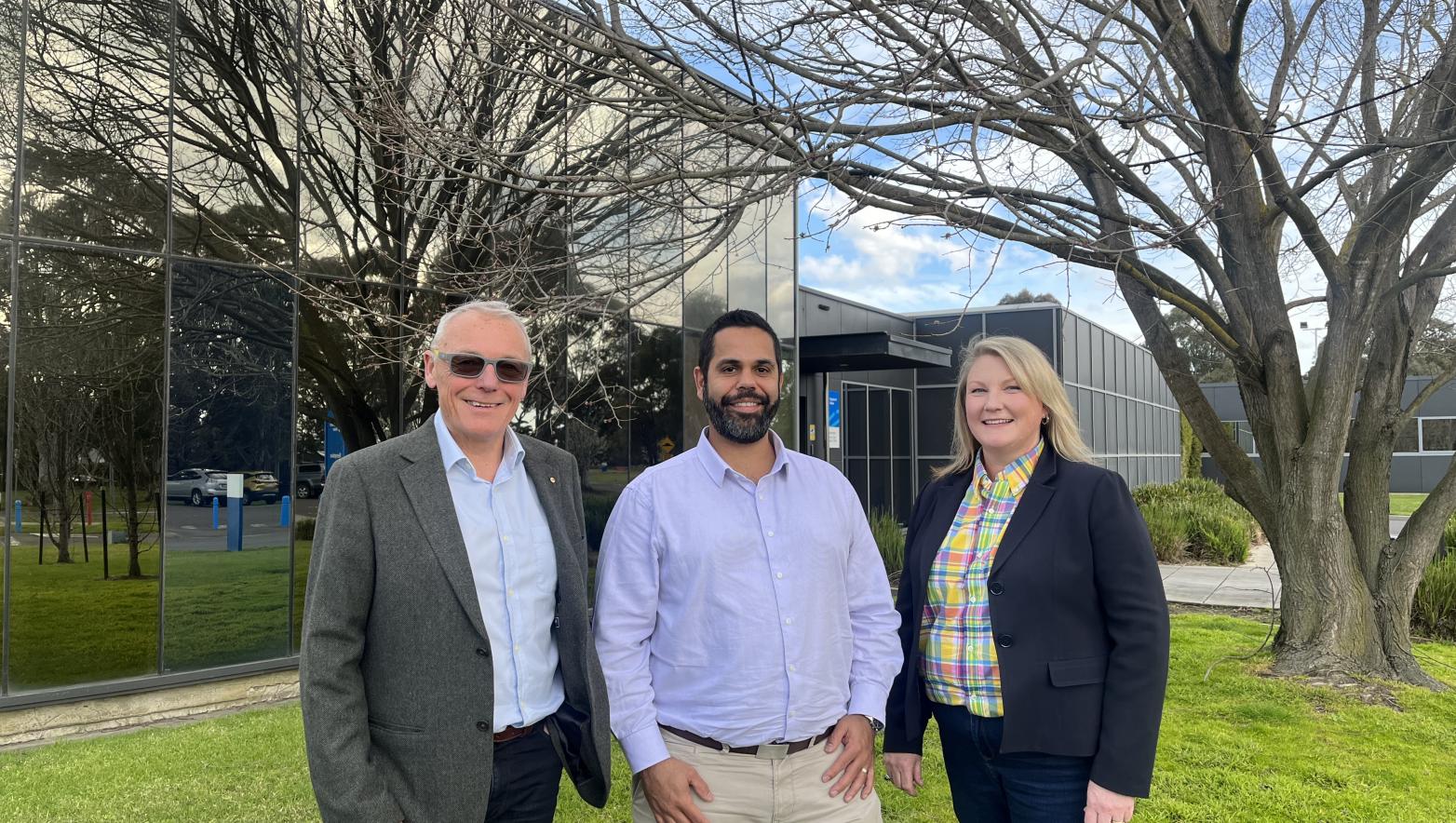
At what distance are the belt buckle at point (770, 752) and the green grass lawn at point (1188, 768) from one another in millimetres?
2849

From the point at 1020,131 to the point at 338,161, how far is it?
6.25 meters

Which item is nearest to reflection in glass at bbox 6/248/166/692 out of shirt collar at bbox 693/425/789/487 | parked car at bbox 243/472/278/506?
parked car at bbox 243/472/278/506

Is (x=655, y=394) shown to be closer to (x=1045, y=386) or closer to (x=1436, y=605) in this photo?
(x=1436, y=605)

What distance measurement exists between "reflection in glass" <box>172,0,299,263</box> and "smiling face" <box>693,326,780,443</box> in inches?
279

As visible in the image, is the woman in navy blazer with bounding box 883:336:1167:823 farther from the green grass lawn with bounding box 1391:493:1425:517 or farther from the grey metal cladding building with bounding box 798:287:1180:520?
the green grass lawn with bounding box 1391:493:1425:517

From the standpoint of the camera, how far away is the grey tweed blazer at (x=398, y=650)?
6.91 ft

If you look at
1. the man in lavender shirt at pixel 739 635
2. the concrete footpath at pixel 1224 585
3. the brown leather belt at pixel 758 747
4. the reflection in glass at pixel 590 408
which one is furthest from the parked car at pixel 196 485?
the concrete footpath at pixel 1224 585

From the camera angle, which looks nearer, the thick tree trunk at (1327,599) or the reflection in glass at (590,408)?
the thick tree trunk at (1327,599)

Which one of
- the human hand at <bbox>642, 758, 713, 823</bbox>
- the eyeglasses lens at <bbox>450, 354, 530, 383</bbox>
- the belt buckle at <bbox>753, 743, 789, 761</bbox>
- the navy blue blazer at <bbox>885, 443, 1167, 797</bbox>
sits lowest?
the human hand at <bbox>642, 758, 713, 823</bbox>

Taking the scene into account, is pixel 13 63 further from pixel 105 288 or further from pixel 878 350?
pixel 878 350

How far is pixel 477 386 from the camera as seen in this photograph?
2.43 m

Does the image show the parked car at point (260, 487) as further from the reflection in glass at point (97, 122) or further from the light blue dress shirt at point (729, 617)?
the light blue dress shirt at point (729, 617)

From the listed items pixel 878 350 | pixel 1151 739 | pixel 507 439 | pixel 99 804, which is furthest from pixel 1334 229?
pixel 99 804

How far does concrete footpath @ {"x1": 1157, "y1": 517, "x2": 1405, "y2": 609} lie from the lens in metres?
11.7
